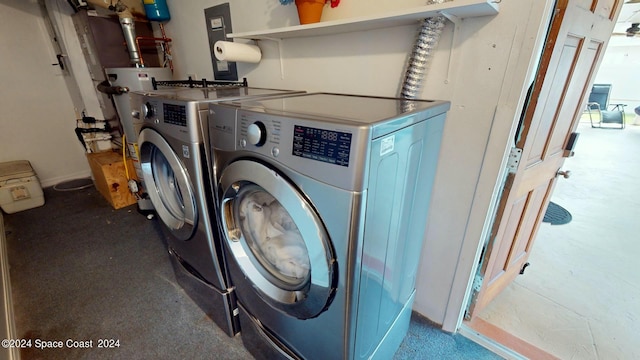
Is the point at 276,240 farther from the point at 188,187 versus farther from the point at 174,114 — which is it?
the point at 174,114

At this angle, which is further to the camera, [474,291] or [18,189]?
[18,189]

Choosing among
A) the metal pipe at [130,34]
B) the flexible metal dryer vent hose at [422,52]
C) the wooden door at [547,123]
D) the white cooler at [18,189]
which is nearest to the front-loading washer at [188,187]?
the flexible metal dryer vent hose at [422,52]

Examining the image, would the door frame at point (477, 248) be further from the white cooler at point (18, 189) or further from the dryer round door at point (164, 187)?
the white cooler at point (18, 189)

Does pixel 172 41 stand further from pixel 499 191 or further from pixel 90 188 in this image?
pixel 499 191

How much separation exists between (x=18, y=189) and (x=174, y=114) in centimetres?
273

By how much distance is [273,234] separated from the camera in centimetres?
98

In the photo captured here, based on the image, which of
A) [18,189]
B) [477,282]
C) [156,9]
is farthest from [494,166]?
[18,189]

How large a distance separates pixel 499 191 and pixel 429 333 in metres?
0.82

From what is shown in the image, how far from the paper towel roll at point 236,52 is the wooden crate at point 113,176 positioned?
1.66 meters

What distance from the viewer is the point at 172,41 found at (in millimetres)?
2355

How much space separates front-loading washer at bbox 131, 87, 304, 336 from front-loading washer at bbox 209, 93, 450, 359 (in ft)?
0.29

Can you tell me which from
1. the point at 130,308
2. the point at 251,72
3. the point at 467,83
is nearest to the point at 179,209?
the point at 130,308

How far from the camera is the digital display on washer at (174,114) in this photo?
94 centimetres

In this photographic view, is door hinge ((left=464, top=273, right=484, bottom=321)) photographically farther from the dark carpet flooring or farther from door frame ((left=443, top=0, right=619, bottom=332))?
the dark carpet flooring
